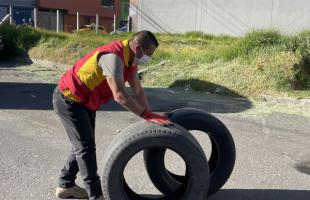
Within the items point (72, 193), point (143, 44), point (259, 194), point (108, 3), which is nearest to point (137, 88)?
point (143, 44)

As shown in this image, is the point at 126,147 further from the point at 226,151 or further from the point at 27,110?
the point at 27,110

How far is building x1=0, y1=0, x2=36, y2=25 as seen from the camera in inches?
1676

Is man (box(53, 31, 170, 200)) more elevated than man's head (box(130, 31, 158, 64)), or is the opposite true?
man's head (box(130, 31, 158, 64))

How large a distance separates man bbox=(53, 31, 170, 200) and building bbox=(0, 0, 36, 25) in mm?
40210

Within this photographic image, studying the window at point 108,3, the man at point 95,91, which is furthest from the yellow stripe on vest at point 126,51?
the window at point 108,3

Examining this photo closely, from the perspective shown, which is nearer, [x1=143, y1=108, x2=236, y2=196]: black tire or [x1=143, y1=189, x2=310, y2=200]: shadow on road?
[x1=143, y1=108, x2=236, y2=196]: black tire

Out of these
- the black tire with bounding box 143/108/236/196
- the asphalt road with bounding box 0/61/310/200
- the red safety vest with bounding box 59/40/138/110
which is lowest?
the asphalt road with bounding box 0/61/310/200

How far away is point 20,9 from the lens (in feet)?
145

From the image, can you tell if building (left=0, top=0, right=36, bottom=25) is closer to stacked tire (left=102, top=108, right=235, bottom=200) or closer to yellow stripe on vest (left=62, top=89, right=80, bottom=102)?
yellow stripe on vest (left=62, top=89, right=80, bottom=102)

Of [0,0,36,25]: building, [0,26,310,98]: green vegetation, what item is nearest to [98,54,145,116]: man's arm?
[0,26,310,98]: green vegetation

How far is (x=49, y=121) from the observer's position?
7.66m

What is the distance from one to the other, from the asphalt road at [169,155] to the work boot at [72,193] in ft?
0.47

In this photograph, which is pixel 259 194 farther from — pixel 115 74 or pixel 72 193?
pixel 115 74

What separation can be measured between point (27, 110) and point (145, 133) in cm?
508
